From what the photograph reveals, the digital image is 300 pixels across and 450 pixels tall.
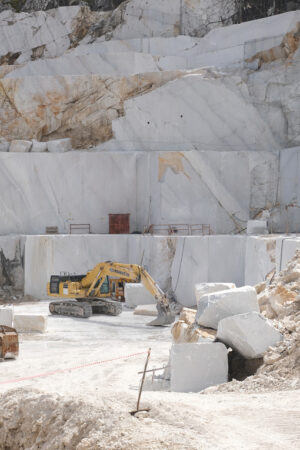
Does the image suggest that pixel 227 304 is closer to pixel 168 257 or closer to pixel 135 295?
pixel 135 295

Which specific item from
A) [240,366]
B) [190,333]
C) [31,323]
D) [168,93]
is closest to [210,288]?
[190,333]

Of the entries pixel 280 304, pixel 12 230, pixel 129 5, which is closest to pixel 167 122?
pixel 12 230

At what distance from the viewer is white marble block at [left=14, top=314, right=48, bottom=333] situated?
17203 millimetres

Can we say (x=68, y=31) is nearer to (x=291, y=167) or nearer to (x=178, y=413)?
(x=291, y=167)

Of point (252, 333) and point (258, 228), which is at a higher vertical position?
point (258, 228)

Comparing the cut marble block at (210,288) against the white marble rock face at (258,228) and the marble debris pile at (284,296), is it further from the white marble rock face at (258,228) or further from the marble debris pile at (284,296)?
the white marble rock face at (258,228)

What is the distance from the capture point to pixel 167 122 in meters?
30.2

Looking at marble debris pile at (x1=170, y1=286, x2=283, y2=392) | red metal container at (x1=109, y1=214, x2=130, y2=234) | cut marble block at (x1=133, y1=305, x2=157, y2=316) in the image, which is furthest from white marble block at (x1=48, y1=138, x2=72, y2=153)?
marble debris pile at (x1=170, y1=286, x2=283, y2=392)

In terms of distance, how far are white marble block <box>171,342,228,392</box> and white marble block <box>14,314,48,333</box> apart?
8.38m

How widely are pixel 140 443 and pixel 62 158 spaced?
79.5 feet

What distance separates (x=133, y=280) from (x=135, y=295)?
179 cm

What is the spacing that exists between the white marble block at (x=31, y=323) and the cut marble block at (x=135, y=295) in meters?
5.03

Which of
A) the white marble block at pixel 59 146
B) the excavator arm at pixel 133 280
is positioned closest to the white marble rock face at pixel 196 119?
the white marble block at pixel 59 146

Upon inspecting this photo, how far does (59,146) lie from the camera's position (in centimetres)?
2983
